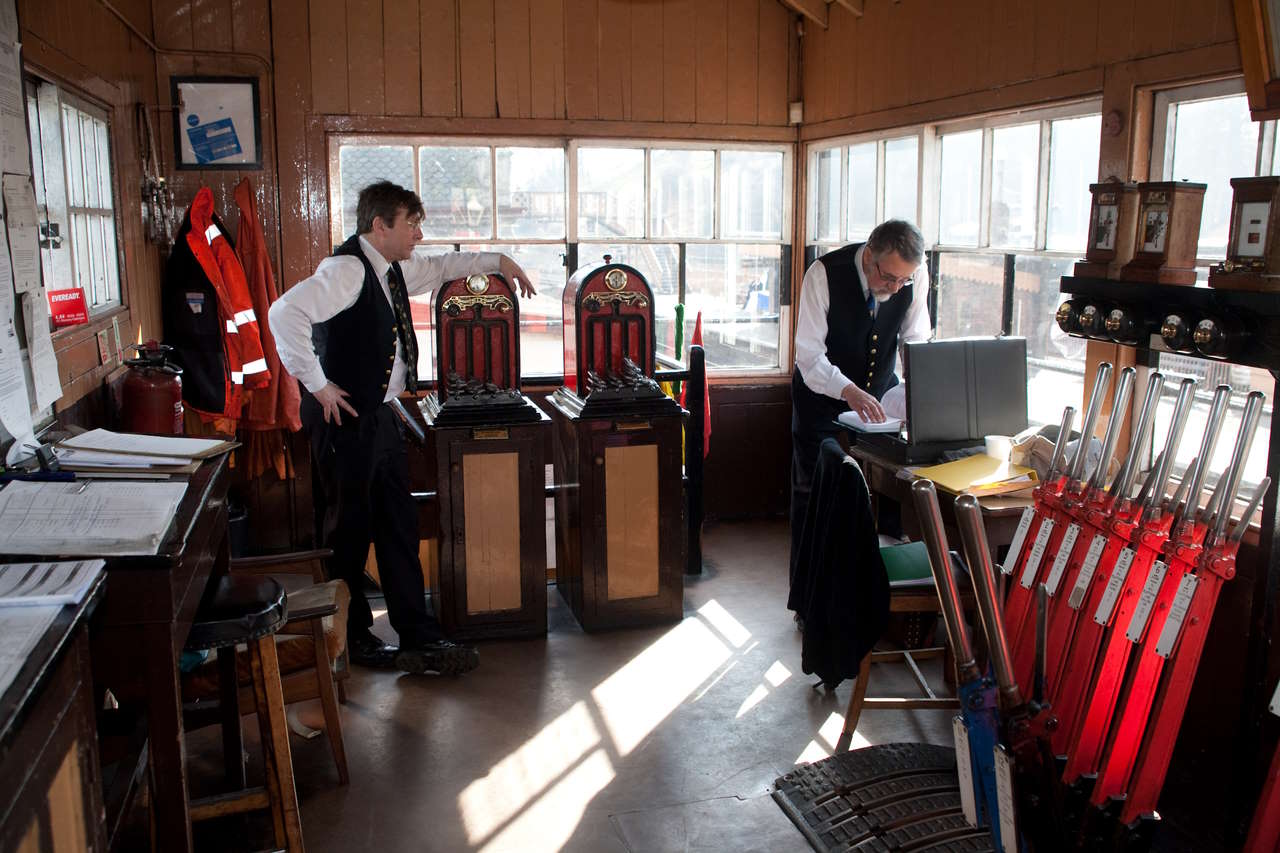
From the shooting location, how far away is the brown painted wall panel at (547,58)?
6102 millimetres

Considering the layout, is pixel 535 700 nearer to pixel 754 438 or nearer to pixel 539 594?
pixel 539 594

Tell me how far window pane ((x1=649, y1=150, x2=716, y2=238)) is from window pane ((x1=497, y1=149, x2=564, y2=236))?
0.56 metres

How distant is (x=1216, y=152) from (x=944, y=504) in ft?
4.79

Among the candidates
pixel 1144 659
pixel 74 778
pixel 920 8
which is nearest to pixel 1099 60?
pixel 920 8

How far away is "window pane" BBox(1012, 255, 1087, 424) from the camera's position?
4.39 meters

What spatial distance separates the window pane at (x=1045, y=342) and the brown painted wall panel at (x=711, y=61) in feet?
7.69

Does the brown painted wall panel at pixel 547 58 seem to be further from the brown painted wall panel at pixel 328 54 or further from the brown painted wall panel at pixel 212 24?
the brown painted wall panel at pixel 212 24

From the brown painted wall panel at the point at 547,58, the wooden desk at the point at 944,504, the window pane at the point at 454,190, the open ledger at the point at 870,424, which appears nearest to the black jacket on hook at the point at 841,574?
the wooden desk at the point at 944,504

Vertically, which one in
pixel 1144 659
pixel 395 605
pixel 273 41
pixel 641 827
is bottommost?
pixel 641 827

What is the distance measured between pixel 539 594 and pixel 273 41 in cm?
321

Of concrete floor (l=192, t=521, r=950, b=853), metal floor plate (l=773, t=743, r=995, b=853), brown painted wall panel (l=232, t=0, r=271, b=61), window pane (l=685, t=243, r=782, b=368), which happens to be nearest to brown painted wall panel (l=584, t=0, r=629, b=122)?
window pane (l=685, t=243, r=782, b=368)

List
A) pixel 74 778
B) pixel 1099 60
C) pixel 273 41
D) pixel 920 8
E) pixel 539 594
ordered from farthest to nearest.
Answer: pixel 273 41, pixel 920 8, pixel 539 594, pixel 1099 60, pixel 74 778

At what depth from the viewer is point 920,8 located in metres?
5.27

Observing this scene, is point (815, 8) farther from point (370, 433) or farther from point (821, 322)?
point (370, 433)
